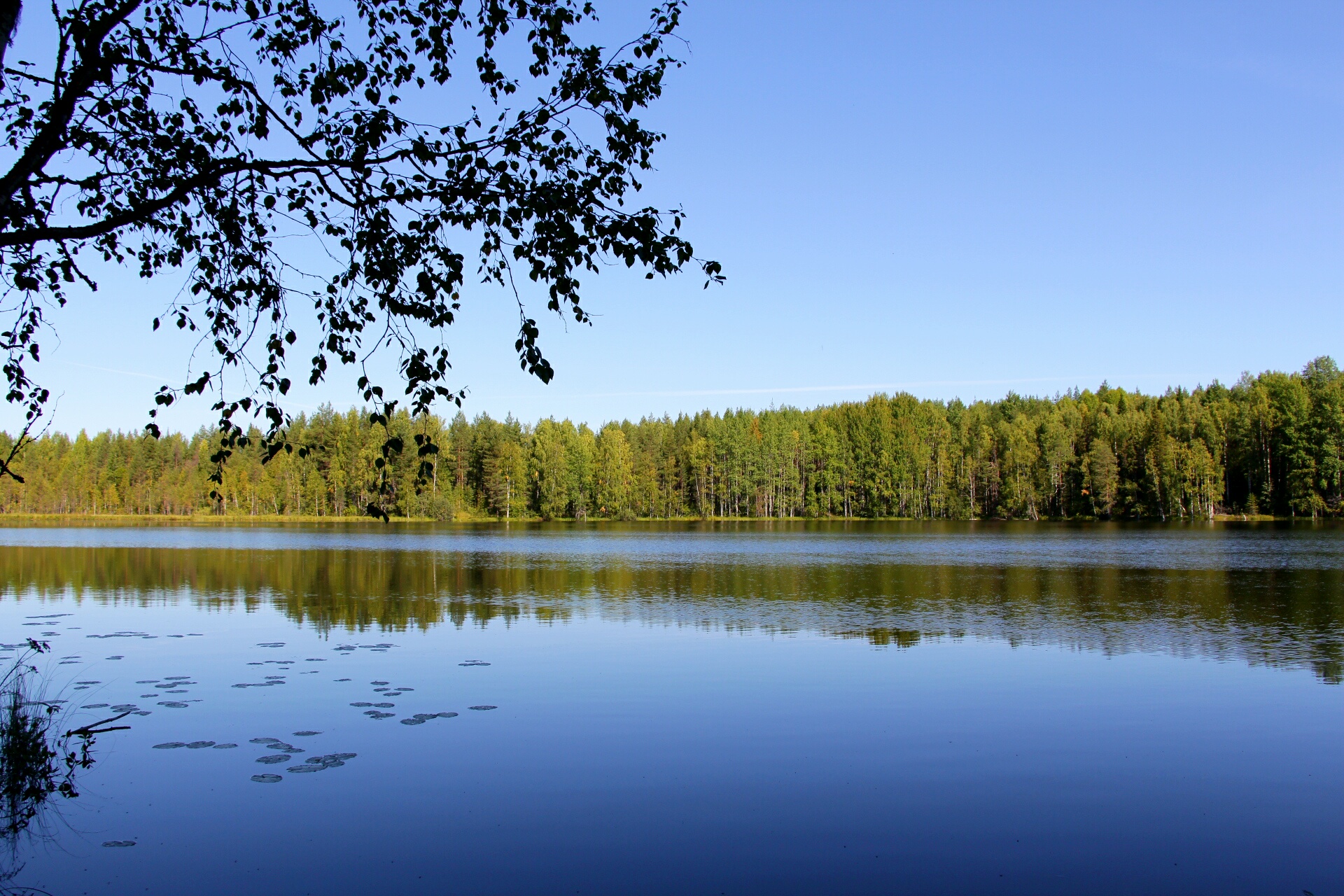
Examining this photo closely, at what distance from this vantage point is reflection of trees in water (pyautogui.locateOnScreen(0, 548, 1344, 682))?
19438 mm

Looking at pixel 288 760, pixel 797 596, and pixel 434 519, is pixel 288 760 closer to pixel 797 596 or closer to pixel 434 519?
pixel 797 596

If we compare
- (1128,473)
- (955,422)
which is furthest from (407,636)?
(955,422)

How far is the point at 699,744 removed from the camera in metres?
10.6

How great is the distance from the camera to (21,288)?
6.99 meters

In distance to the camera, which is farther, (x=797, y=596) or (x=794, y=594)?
(x=794, y=594)

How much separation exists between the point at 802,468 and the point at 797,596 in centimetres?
10379

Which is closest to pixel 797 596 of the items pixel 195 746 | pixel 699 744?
pixel 699 744

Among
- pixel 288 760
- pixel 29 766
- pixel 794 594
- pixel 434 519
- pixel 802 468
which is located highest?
pixel 802 468

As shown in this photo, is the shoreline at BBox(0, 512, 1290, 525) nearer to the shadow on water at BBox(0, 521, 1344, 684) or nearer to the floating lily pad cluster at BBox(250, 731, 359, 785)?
the shadow on water at BBox(0, 521, 1344, 684)

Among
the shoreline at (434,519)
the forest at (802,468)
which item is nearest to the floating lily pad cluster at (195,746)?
the forest at (802,468)

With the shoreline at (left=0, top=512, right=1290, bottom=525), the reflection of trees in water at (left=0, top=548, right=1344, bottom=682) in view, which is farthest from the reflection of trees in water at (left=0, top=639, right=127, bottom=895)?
the shoreline at (left=0, top=512, right=1290, bottom=525)

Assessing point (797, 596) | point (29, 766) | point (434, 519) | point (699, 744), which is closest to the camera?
point (29, 766)

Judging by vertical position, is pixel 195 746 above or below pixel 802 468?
below

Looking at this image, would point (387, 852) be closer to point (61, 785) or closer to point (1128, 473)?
point (61, 785)
